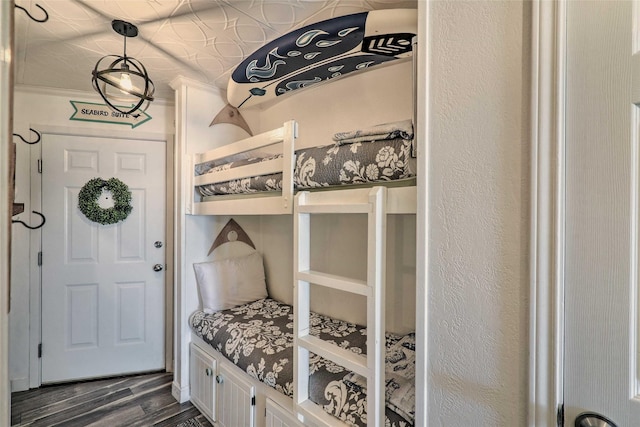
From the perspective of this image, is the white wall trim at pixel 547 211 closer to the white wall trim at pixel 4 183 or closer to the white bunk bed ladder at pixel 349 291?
the white bunk bed ladder at pixel 349 291

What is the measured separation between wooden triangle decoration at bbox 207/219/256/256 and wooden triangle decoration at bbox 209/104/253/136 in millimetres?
856

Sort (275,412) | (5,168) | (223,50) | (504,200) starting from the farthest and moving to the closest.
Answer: (223,50), (275,412), (504,200), (5,168)

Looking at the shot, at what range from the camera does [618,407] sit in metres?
0.66

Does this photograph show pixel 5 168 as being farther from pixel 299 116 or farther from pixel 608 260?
pixel 299 116

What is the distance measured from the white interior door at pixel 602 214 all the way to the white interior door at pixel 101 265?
304 centimetres

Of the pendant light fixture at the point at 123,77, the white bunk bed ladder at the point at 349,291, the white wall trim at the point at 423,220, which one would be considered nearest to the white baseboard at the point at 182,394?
the white bunk bed ladder at the point at 349,291

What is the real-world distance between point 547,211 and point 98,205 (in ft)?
10.3

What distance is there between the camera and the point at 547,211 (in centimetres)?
72

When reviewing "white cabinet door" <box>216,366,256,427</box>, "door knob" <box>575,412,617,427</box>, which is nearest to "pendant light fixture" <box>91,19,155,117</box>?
"white cabinet door" <box>216,366,256,427</box>

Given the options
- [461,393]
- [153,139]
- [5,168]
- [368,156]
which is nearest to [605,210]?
[461,393]

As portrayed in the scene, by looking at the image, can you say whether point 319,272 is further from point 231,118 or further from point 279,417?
point 231,118

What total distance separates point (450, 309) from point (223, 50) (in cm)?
202

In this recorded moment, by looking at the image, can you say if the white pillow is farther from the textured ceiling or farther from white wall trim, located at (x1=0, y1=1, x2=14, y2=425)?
white wall trim, located at (x1=0, y1=1, x2=14, y2=425)

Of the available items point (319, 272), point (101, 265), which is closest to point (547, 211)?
point (319, 272)
